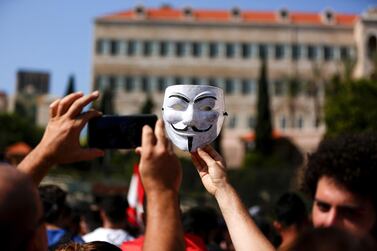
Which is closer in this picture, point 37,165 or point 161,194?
point 161,194

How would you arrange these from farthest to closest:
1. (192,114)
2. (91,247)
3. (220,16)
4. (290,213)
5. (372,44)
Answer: (220,16) → (372,44) → (290,213) → (192,114) → (91,247)

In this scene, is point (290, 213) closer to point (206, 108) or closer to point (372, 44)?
point (206, 108)

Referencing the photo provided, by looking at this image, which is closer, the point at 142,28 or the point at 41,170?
the point at 41,170

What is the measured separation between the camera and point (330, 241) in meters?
1.73

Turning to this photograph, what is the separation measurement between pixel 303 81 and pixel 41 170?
61.2 metres

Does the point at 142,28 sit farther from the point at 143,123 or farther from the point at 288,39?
the point at 143,123

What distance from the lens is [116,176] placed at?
130 ft

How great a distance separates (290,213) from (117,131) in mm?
2736

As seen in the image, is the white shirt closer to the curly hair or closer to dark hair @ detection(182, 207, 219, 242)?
dark hair @ detection(182, 207, 219, 242)

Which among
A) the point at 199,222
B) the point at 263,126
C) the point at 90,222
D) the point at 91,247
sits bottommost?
the point at 263,126

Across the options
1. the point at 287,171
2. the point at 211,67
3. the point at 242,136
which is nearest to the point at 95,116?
the point at 287,171

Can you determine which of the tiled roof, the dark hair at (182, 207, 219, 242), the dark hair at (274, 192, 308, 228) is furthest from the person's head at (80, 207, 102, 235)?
the tiled roof

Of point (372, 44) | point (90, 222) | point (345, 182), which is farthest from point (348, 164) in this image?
point (372, 44)

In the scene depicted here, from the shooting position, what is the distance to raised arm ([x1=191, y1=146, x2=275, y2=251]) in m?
2.99
